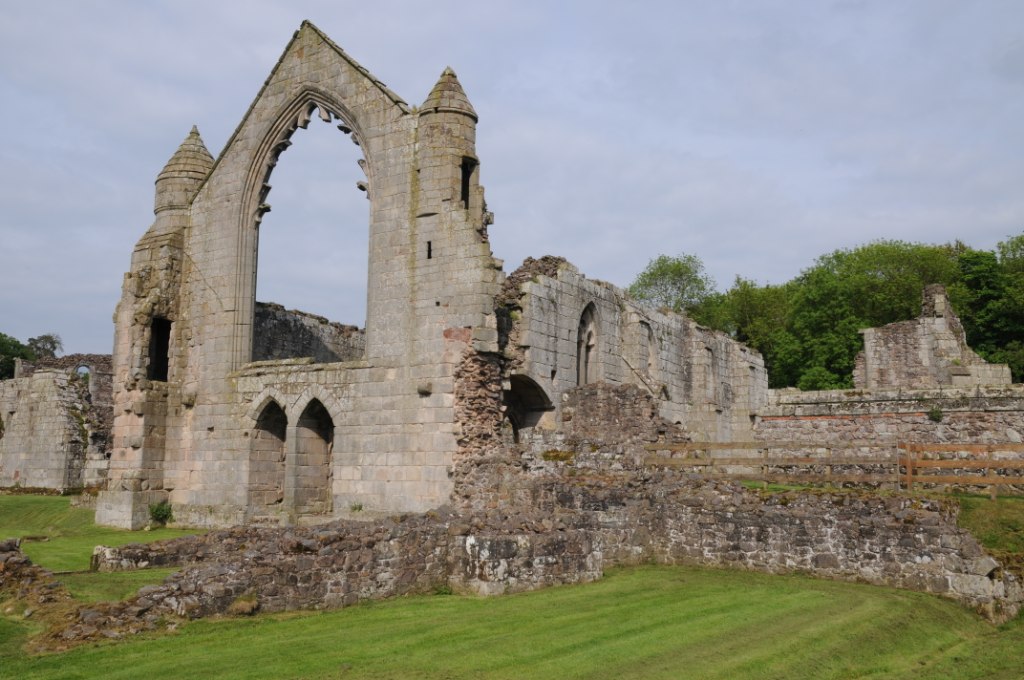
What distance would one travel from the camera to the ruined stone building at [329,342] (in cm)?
1762

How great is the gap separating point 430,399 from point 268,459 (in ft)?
17.3

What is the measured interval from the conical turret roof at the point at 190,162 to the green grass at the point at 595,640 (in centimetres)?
1625

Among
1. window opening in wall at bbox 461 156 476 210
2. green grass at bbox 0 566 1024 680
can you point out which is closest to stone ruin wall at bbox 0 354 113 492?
window opening in wall at bbox 461 156 476 210

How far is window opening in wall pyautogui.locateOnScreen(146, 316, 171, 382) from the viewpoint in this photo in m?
22.4

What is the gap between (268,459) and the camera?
2069 centimetres

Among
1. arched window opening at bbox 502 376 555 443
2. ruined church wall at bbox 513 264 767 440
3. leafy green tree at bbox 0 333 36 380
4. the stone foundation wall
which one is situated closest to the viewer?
the stone foundation wall

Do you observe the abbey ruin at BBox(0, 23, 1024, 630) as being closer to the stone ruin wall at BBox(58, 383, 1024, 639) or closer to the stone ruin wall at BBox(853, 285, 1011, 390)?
the stone ruin wall at BBox(58, 383, 1024, 639)

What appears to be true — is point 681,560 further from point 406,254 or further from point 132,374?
point 132,374

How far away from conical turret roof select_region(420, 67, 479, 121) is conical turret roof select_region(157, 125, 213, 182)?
7.38 metres

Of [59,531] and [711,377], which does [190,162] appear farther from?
[711,377]

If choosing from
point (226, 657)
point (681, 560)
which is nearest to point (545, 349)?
point (681, 560)

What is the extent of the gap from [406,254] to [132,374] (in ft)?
25.6

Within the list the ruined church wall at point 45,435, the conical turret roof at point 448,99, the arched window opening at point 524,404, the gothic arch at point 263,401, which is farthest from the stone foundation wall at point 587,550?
the ruined church wall at point 45,435

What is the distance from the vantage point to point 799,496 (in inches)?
482
